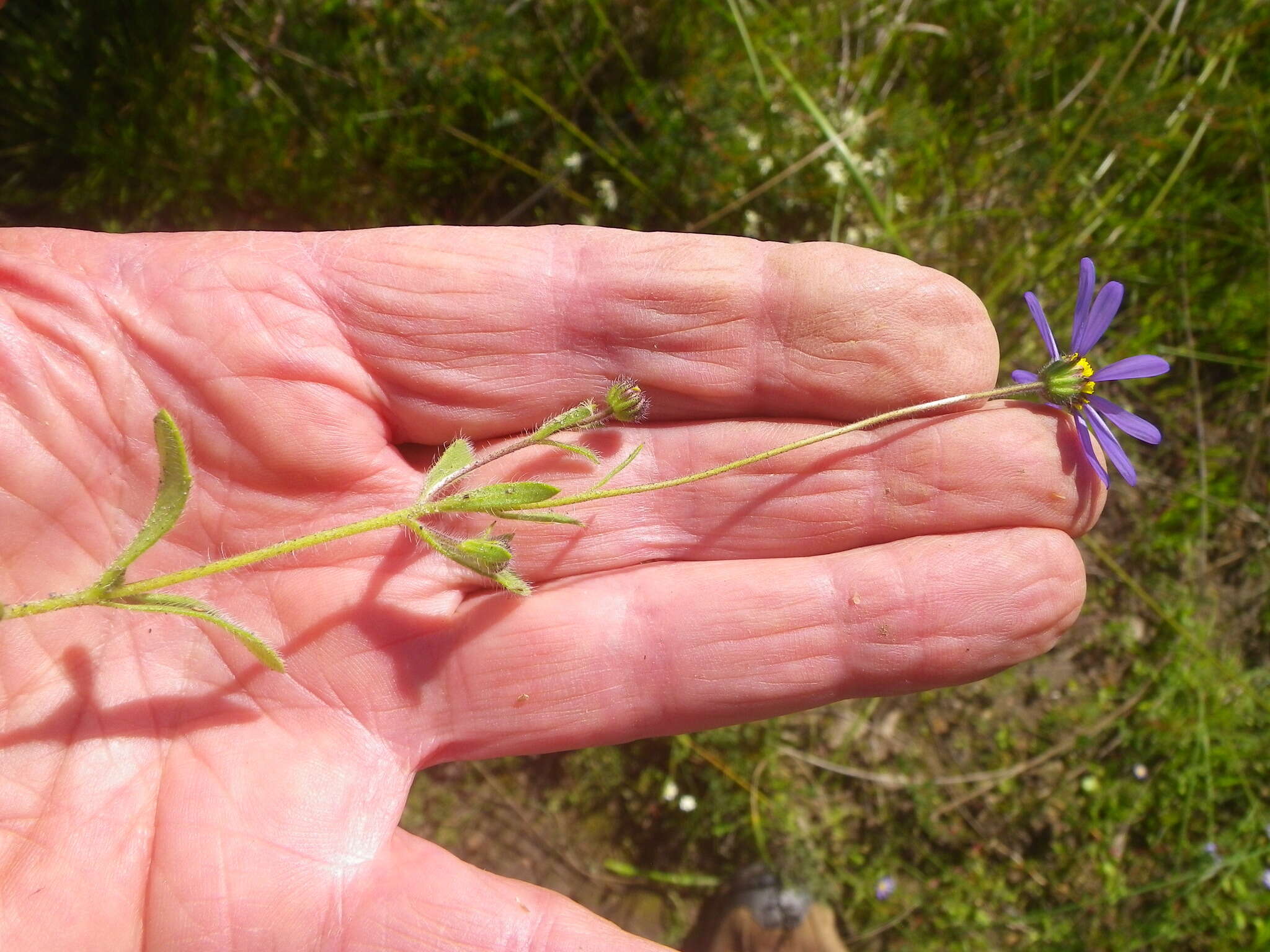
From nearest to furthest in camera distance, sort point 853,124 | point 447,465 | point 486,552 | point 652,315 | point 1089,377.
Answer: point 486,552, point 447,465, point 652,315, point 1089,377, point 853,124

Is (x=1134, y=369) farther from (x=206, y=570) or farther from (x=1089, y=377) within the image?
(x=206, y=570)

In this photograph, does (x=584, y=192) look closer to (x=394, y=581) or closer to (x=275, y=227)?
(x=275, y=227)

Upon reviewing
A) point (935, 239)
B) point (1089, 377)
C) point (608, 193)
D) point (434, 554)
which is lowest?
point (935, 239)

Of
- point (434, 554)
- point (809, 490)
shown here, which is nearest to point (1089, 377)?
point (809, 490)

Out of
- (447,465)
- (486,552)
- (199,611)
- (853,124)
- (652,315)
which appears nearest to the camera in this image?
(199,611)

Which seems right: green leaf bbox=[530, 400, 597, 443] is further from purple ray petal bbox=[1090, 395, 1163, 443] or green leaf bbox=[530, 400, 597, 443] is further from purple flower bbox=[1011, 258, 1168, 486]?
purple ray petal bbox=[1090, 395, 1163, 443]

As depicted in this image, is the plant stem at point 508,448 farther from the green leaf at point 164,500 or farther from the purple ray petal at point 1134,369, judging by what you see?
the purple ray petal at point 1134,369
